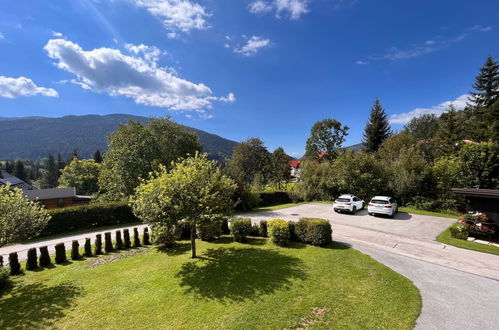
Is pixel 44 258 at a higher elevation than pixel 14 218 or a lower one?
lower

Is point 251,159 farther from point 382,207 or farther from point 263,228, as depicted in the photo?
point 263,228

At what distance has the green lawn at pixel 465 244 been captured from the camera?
8938 millimetres

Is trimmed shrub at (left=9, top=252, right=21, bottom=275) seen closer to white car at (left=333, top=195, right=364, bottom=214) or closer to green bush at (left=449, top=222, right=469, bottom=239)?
white car at (left=333, top=195, right=364, bottom=214)

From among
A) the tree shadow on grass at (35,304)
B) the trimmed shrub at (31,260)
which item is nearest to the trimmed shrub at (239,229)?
the tree shadow on grass at (35,304)

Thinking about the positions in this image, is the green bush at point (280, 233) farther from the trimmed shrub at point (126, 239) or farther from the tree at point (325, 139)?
the tree at point (325, 139)

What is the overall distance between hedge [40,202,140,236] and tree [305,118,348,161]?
3236cm

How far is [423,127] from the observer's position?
5225 cm

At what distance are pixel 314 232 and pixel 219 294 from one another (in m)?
5.61

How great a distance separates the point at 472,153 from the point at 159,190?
2263 cm

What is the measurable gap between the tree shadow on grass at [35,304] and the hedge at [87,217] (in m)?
8.98

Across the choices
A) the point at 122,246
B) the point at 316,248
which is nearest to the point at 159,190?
the point at 122,246

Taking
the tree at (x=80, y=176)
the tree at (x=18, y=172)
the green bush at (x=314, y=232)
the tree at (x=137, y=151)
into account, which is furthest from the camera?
the tree at (x=18, y=172)

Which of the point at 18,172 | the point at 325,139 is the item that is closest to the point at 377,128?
the point at 325,139

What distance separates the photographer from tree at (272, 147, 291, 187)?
125 ft
